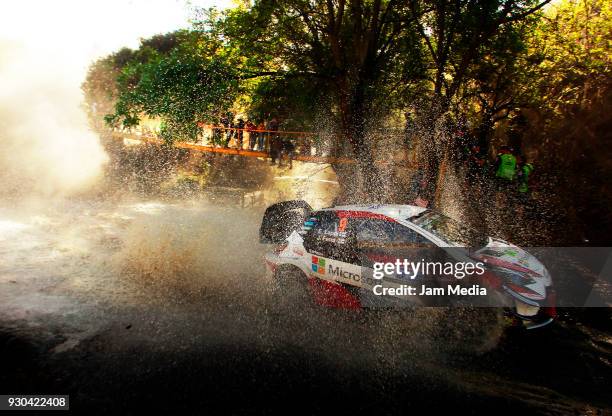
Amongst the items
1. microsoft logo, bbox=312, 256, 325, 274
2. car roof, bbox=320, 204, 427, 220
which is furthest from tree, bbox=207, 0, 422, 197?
microsoft logo, bbox=312, 256, 325, 274

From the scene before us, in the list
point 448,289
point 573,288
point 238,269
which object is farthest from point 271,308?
point 573,288

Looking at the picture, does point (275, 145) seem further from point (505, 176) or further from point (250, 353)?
point (250, 353)

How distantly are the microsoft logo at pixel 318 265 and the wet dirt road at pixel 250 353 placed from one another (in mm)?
698

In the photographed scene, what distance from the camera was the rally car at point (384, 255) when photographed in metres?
5.18

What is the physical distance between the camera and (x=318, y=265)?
611 cm

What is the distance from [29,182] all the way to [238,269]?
17.2 metres

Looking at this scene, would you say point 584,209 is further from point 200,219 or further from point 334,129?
point 200,219

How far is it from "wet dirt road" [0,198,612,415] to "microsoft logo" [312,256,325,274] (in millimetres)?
698

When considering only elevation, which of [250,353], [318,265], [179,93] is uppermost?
[179,93]

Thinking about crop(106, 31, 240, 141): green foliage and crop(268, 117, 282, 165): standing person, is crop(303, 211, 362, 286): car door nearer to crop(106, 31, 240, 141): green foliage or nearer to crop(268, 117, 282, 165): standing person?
crop(106, 31, 240, 141): green foliage

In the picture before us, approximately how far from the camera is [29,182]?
19484mm

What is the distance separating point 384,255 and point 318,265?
116 cm

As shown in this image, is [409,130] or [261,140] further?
[261,140]

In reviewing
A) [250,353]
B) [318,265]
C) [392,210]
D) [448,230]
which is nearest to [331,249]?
[318,265]
